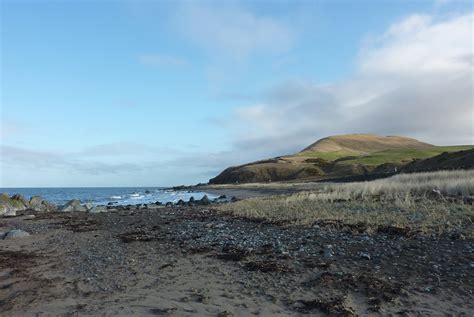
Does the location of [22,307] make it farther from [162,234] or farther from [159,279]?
[162,234]

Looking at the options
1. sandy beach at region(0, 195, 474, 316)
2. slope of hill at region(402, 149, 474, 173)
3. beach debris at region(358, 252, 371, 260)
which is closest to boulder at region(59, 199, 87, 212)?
sandy beach at region(0, 195, 474, 316)

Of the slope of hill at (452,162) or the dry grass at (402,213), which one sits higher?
the slope of hill at (452,162)

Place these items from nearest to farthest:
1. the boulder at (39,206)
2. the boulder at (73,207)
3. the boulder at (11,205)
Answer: the boulder at (11,205) < the boulder at (73,207) < the boulder at (39,206)

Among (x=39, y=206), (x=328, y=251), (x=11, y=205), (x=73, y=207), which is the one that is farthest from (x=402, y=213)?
(x=39, y=206)

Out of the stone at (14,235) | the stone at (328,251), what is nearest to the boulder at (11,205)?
the stone at (14,235)

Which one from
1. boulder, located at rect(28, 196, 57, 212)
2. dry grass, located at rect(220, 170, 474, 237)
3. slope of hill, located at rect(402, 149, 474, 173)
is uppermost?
slope of hill, located at rect(402, 149, 474, 173)

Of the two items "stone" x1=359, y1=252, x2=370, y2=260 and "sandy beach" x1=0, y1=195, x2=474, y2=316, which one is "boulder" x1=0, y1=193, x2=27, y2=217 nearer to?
"sandy beach" x1=0, y1=195, x2=474, y2=316

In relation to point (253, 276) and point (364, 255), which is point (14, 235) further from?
point (364, 255)

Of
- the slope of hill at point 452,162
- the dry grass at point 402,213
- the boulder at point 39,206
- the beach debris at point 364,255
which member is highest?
the slope of hill at point 452,162

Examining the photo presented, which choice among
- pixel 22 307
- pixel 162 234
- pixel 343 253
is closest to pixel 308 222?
pixel 343 253

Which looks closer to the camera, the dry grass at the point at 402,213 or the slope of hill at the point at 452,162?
the dry grass at the point at 402,213

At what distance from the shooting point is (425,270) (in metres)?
8.94

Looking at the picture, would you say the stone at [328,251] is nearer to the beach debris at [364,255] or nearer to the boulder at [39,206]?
the beach debris at [364,255]

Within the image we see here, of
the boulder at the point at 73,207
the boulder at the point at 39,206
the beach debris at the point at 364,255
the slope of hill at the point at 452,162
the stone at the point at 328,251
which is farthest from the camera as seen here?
the slope of hill at the point at 452,162
